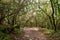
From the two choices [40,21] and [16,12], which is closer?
[16,12]

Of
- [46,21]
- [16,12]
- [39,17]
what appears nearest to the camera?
[16,12]

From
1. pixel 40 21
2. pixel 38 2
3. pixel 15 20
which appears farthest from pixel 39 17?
pixel 15 20

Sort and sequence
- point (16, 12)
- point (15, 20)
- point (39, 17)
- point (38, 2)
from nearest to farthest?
point (16, 12) < point (15, 20) < point (38, 2) < point (39, 17)

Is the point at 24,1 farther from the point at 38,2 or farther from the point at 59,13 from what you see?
the point at 59,13

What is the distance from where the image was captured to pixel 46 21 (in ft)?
63.8

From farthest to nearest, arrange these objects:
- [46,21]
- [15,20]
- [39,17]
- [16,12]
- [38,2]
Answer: [39,17]
[46,21]
[38,2]
[15,20]
[16,12]

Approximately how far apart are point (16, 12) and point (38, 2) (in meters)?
3.17

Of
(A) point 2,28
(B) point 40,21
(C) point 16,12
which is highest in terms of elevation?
(C) point 16,12

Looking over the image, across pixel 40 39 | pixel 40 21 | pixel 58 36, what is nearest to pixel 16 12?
pixel 40 39

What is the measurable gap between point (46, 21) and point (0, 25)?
8587 millimetres

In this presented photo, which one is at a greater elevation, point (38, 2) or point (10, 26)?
point (38, 2)

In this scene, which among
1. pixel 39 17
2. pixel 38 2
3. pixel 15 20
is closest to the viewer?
pixel 15 20

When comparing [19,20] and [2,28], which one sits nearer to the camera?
[2,28]

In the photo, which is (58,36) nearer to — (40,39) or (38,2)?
(40,39)
